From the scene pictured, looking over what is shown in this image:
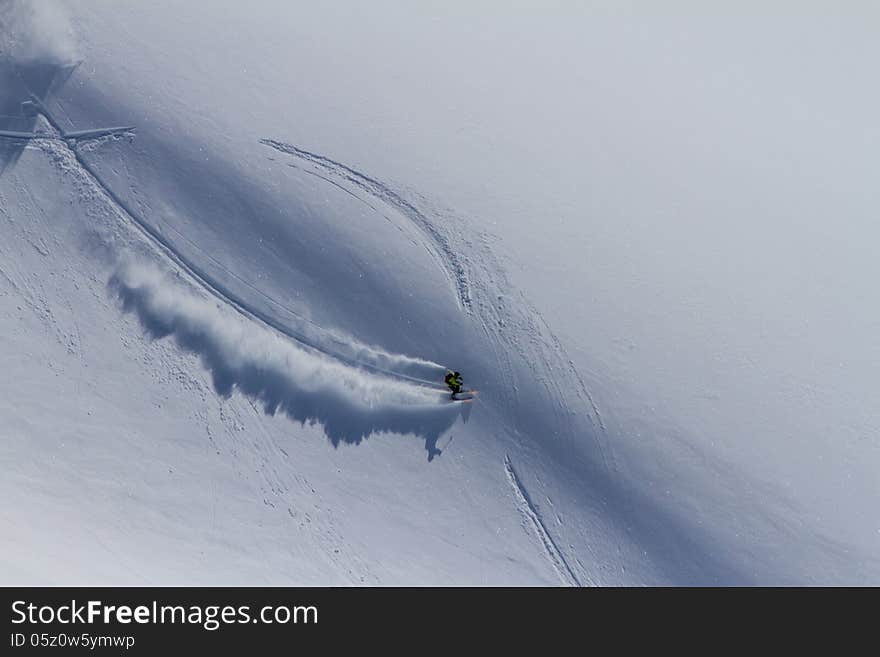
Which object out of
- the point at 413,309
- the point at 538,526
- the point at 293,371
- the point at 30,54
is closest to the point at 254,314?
the point at 293,371

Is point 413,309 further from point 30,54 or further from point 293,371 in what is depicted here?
point 30,54

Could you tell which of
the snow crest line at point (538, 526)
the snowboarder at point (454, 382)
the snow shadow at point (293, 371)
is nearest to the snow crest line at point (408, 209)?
the snowboarder at point (454, 382)

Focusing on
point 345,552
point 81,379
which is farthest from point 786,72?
point 81,379

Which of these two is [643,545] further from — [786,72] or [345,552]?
[786,72]

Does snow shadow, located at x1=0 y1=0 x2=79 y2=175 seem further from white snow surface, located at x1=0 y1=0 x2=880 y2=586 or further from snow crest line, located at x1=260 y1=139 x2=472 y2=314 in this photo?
snow crest line, located at x1=260 y1=139 x2=472 y2=314

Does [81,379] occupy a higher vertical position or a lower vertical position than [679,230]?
lower
